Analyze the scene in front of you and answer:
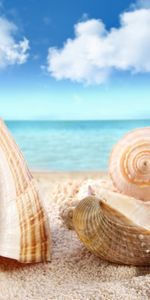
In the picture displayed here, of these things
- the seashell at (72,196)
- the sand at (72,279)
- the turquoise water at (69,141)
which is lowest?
the turquoise water at (69,141)

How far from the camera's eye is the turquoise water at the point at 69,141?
28.1 ft

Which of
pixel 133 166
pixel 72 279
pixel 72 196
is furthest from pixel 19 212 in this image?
pixel 133 166

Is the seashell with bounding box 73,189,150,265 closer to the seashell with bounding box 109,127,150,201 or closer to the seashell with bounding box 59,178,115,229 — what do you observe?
the seashell with bounding box 59,178,115,229

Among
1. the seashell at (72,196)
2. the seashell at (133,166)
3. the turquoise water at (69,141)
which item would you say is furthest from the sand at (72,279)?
the turquoise water at (69,141)

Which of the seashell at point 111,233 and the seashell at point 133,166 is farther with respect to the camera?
the seashell at point 133,166

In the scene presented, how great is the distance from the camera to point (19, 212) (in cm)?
112

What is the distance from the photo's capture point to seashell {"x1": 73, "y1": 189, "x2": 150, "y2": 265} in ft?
3.46

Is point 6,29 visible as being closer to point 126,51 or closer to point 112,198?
point 126,51

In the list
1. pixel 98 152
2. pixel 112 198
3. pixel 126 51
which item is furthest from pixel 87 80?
pixel 112 198

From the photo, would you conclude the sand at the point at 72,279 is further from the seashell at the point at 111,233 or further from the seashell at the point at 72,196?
the seashell at the point at 72,196

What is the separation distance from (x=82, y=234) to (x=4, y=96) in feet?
40.7

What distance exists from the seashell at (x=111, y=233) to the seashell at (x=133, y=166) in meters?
0.67

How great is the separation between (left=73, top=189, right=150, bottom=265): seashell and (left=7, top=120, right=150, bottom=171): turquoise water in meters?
6.35

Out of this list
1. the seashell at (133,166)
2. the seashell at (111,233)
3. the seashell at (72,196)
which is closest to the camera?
the seashell at (111,233)
